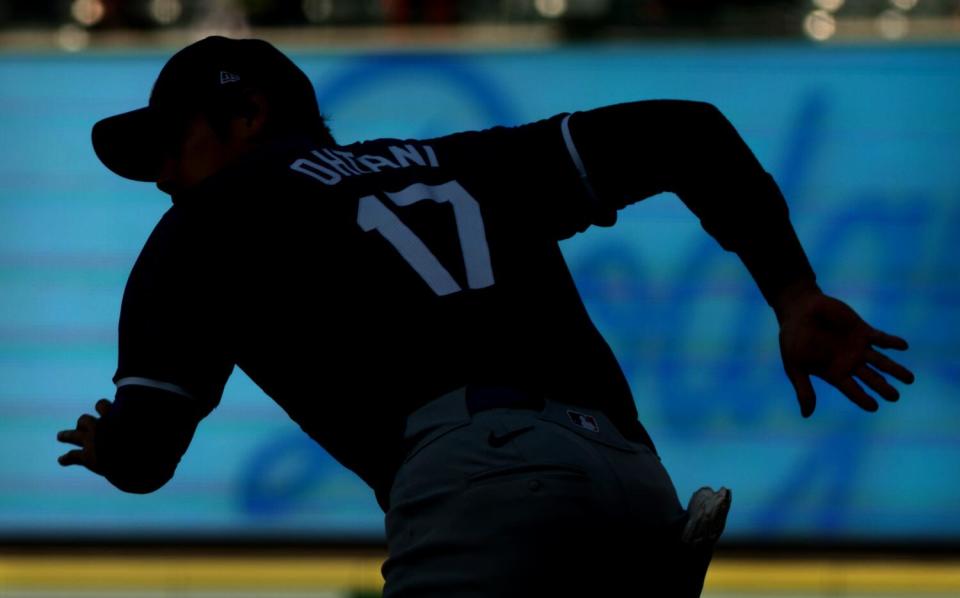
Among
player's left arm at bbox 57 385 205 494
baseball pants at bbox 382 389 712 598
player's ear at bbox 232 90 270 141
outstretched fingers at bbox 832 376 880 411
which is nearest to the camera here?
baseball pants at bbox 382 389 712 598

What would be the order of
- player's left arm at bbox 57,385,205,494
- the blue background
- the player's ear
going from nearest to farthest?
player's left arm at bbox 57,385,205,494, the player's ear, the blue background

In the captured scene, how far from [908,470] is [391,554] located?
15.2 feet

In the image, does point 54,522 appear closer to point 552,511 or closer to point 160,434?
point 160,434

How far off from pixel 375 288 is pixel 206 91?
0.61 m

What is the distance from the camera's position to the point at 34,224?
21.6ft

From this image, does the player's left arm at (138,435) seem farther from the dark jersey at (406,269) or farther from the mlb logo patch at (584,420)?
the mlb logo patch at (584,420)

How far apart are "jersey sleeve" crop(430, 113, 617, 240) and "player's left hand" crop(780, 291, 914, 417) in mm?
384

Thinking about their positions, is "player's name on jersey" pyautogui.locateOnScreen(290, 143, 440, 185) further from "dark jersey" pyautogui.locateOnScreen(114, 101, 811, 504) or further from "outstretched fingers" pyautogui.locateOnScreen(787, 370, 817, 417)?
"outstretched fingers" pyautogui.locateOnScreen(787, 370, 817, 417)

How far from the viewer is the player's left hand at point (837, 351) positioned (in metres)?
2.03

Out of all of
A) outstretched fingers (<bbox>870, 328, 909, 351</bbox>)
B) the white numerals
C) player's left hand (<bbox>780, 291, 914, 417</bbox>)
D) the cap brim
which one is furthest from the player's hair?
outstretched fingers (<bbox>870, 328, 909, 351</bbox>)

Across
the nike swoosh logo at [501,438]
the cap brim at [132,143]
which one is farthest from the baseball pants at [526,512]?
the cap brim at [132,143]

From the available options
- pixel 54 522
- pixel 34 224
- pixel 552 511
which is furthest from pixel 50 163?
pixel 552 511

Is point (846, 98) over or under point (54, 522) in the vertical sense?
over

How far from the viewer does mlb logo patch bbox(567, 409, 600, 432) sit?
207 centimetres
